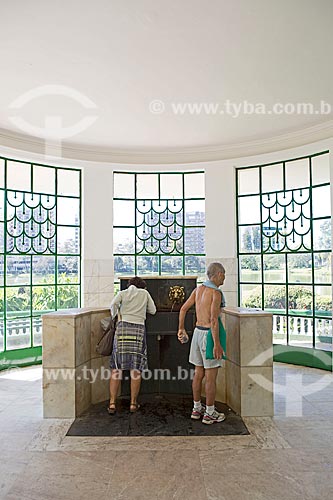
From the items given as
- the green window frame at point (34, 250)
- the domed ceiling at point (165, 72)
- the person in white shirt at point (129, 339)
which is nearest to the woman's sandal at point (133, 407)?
the person in white shirt at point (129, 339)

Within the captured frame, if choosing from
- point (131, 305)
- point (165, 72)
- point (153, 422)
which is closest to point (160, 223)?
point (131, 305)

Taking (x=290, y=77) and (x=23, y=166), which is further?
(x=23, y=166)

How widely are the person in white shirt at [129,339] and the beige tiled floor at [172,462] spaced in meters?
0.67

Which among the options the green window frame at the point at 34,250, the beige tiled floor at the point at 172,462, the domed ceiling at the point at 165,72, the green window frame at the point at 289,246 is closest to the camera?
the beige tiled floor at the point at 172,462

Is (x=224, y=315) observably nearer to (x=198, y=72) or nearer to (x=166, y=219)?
(x=198, y=72)

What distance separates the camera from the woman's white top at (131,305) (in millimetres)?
4453

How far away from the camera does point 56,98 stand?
5004 mm

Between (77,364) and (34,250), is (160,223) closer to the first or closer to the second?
(34,250)

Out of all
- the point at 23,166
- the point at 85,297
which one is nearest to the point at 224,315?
the point at 85,297

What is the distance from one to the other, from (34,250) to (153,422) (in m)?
3.74

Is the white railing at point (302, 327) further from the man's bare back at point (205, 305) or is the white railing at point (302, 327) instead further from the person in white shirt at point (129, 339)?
the person in white shirt at point (129, 339)

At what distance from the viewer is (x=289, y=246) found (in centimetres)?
678

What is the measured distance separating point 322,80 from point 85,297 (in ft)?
15.3

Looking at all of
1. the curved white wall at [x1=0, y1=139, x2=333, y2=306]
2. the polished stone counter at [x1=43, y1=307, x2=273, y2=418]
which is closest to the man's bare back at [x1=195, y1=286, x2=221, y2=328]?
the polished stone counter at [x1=43, y1=307, x2=273, y2=418]
